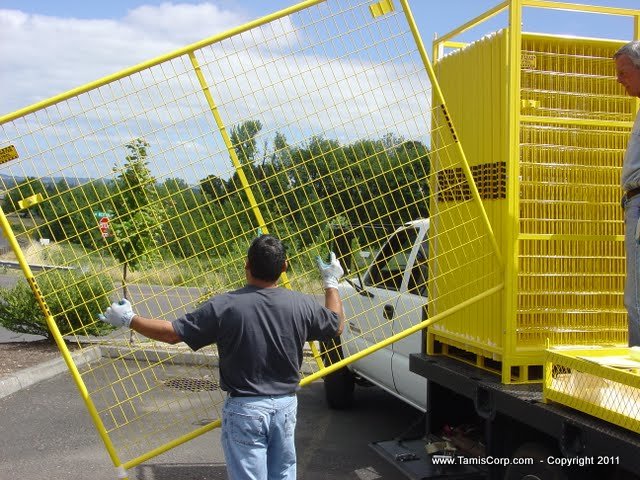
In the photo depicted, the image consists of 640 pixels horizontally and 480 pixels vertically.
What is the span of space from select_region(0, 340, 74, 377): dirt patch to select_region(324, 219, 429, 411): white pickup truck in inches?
160

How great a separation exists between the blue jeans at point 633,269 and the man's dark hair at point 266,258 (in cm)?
176

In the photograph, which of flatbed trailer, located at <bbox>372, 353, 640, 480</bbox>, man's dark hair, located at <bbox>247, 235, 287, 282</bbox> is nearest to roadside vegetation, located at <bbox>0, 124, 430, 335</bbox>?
man's dark hair, located at <bbox>247, 235, 287, 282</bbox>

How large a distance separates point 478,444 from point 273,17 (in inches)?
112

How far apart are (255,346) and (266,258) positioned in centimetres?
42

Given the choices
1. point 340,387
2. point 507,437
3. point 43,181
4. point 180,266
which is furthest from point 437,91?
point 340,387

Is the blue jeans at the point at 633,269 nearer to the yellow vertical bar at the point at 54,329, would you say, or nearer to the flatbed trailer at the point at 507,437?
the flatbed trailer at the point at 507,437

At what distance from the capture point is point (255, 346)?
11.3ft

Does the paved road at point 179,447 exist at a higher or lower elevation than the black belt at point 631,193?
lower

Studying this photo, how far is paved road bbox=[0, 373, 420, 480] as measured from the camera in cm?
584

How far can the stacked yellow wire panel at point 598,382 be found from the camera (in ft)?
9.77

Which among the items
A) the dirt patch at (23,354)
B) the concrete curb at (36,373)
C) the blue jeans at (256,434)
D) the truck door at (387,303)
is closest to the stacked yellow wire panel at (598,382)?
the blue jeans at (256,434)

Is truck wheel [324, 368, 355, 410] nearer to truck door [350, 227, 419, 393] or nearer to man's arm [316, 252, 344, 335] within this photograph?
truck door [350, 227, 419, 393]

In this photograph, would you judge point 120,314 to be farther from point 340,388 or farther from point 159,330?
point 340,388

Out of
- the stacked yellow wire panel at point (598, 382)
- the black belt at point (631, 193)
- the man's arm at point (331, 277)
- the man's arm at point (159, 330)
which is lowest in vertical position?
the stacked yellow wire panel at point (598, 382)
